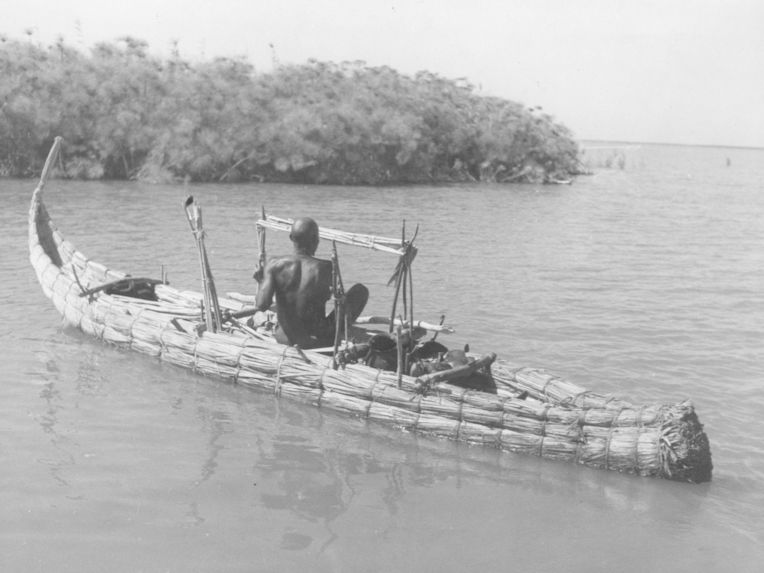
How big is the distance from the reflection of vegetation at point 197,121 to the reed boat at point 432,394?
22634mm

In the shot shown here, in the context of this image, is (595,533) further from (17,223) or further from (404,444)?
(17,223)

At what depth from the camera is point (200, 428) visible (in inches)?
265

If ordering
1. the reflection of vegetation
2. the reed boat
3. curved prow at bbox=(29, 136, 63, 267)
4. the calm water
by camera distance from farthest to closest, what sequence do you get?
the reflection of vegetation
curved prow at bbox=(29, 136, 63, 267)
the reed boat
the calm water

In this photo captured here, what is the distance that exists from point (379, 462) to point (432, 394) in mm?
707

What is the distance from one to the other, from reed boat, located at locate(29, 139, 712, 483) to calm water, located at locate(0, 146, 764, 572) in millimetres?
144

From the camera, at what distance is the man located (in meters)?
7.10

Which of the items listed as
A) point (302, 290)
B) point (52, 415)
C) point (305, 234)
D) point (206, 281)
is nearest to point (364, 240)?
point (305, 234)

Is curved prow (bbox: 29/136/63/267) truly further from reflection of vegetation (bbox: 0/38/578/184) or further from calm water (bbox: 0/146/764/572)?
A: reflection of vegetation (bbox: 0/38/578/184)

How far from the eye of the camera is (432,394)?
6.44m

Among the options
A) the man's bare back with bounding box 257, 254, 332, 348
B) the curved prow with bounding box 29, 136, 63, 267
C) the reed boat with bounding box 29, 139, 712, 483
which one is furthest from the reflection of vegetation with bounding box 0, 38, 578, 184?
the man's bare back with bounding box 257, 254, 332, 348

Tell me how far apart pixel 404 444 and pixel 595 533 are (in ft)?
Answer: 5.72

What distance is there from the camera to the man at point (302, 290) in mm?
7102

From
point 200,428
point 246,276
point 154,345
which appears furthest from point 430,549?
point 246,276

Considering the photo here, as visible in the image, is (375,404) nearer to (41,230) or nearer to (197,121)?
(41,230)
